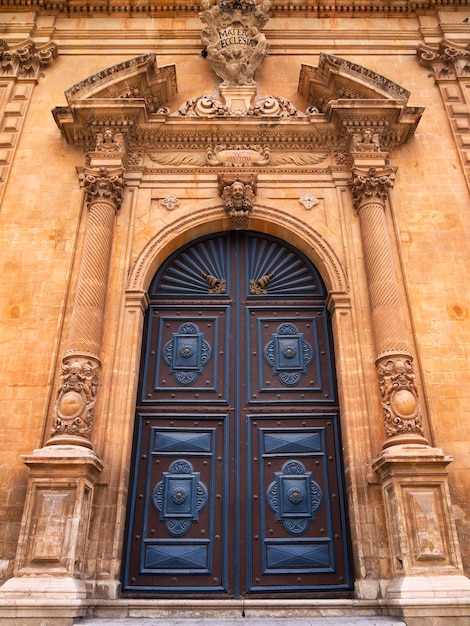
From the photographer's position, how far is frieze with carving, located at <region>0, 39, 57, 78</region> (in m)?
9.63

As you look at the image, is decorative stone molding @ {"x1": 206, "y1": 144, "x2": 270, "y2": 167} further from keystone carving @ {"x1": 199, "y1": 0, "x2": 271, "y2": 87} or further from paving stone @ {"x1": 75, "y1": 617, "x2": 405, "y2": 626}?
paving stone @ {"x1": 75, "y1": 617, "x2": 405, "y2": 626}

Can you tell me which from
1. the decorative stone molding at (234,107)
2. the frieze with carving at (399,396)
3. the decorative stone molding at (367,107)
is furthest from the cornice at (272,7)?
the frieze with carving at (399,396)

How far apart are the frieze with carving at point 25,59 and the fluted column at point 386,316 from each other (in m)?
5.96

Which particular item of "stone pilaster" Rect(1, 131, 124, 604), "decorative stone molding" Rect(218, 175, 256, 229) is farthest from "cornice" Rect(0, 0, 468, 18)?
"stone pilaster" Rect(1, 131, 124, 604)

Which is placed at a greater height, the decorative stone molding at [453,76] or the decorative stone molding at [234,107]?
the decorative stone molding at [453,76]

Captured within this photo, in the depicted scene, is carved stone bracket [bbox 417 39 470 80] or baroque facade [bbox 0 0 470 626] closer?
baroque facade [bbox 0 0 470 626]

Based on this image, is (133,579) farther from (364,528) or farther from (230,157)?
(230,157)

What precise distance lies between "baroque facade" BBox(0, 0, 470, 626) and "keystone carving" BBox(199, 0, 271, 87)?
0.14 feet

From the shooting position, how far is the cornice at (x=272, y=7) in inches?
404

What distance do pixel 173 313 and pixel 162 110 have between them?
359 centimetres

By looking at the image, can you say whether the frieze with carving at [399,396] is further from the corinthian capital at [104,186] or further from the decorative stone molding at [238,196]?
the corinthian capital at [104,186]

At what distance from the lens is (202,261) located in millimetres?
8195

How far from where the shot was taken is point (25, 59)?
966 cm

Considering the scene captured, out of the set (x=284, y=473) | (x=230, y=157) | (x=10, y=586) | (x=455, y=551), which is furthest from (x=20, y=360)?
(x=455, y=551)
